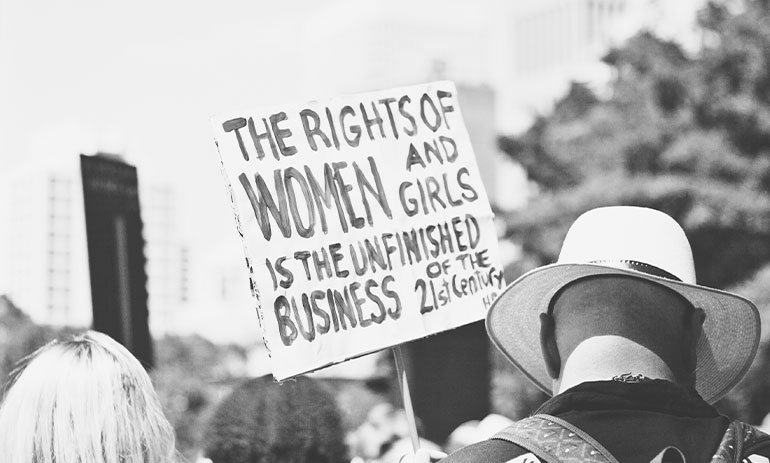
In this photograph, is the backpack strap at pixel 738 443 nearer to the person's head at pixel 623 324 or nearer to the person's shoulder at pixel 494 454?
the person's head at pixel 623 324

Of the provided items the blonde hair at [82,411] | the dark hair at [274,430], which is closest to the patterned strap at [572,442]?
the blonde hair at [82,411]

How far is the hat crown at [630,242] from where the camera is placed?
276cm

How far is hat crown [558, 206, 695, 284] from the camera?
2756mm

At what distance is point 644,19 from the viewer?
27266mm

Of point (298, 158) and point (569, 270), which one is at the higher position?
point (298, 158)

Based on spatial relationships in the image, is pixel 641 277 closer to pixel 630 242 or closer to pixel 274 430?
pixel 630 242

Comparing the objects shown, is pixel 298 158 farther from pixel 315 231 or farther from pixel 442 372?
pixel 442 372

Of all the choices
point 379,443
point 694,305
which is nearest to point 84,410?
point 694,305

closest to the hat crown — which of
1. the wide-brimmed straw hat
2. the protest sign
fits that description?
the wide-brimmed straw hat

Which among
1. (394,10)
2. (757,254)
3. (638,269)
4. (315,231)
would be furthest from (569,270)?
(394,10)

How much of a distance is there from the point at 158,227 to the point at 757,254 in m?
24.0

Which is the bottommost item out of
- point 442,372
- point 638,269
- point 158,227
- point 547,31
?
point 442,372

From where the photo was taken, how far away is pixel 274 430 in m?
4.98

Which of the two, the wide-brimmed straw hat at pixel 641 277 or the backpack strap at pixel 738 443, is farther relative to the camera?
the wide-brimmed straw hat at pixel 641 277
